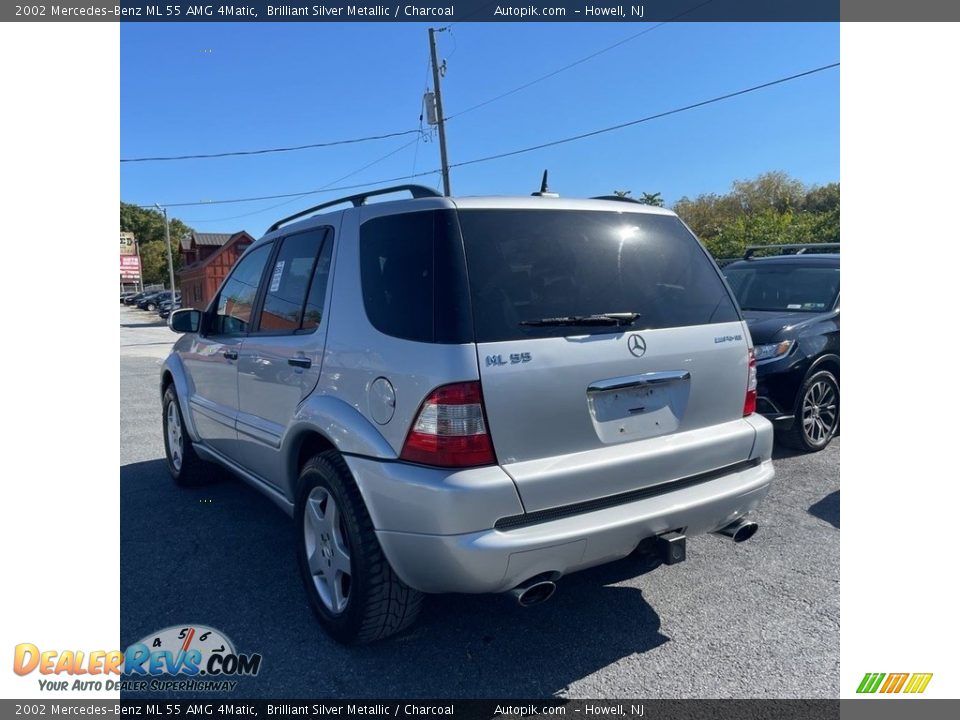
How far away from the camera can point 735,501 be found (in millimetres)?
2918

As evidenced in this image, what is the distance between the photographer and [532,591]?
249cm

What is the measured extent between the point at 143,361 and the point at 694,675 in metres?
16.8

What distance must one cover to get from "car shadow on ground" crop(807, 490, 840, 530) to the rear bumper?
1867 millimetres

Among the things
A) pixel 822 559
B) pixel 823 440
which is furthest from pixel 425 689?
pixel 823 440

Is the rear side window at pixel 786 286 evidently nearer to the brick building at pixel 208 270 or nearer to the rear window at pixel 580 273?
the rear window at pixel 580 273

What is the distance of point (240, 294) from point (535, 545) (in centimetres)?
276

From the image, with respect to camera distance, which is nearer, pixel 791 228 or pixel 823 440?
pixel 823 440

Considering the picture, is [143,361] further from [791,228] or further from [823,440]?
[791,228]

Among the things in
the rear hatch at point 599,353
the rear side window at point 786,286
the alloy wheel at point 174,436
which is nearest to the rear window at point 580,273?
the rear hatch at point 599,353

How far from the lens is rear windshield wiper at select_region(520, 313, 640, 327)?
2566 mm

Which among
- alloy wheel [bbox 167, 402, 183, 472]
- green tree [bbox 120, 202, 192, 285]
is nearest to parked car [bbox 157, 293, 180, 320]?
green tree [bbox 120, 202, 192, 285]

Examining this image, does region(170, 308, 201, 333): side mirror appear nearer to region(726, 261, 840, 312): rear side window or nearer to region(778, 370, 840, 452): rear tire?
region(778, 370, 840, 452): rear tire
